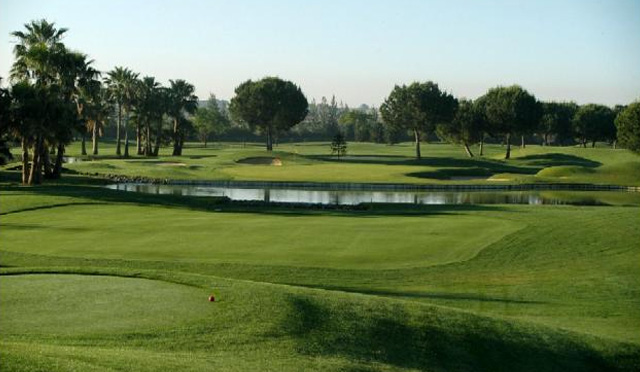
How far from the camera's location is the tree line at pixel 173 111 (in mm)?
58281

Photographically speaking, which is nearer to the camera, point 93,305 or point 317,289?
point 93,305

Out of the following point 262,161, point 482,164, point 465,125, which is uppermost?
point 465,125

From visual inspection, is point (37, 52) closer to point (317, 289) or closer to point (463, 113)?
point (317, 289)

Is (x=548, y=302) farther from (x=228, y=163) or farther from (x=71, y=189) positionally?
(x=228, y=163)

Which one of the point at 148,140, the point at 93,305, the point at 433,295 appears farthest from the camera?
the point at 148,140

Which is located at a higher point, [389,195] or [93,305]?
[93,305]

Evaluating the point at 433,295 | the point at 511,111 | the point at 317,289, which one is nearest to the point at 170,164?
the point at 511,111

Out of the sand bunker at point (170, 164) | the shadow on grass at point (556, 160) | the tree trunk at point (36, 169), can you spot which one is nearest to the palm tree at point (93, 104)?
the tree trunk at point (36, 169)

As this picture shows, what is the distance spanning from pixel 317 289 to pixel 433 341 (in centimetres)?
493

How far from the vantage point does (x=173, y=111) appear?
373 ft

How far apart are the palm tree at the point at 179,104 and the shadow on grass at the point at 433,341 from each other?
3862 inches

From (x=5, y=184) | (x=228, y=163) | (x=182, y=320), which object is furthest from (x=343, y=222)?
(x=228, y=163)

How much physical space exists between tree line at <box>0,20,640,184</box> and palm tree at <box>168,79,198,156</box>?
0.53 ft

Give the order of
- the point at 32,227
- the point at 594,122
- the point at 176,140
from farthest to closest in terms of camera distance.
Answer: the point at 594,122 < the point at 176,140 < the point at 32,227
